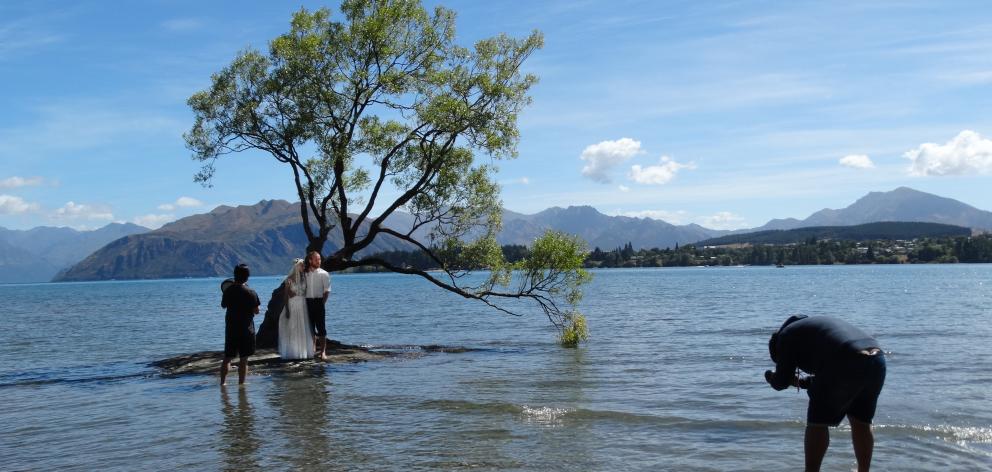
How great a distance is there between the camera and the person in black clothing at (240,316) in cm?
1745

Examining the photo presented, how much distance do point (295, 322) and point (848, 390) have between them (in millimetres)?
16639

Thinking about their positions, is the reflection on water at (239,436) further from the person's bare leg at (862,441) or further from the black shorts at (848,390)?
the person's bare leg at (862,441)

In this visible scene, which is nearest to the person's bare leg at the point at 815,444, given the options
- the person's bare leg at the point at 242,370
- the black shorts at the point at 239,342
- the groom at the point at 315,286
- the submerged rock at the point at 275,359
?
the black shorts at the point at 239,342

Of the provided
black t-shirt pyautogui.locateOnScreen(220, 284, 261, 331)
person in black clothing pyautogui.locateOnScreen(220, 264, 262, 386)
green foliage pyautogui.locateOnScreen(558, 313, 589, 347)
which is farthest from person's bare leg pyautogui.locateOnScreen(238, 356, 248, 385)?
green foliage pyautogui.locateOnScreen(558, 313, 589, 347)

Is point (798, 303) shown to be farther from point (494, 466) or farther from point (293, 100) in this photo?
point (494, 466)

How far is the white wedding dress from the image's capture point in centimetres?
2115

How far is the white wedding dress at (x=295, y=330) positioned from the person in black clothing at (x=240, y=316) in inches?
117

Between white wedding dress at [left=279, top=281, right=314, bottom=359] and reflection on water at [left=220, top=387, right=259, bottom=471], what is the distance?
4610 mm

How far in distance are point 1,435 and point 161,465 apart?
4993 millimetres

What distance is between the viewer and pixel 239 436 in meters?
12.9

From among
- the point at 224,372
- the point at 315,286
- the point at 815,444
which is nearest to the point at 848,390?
the point at 815,444

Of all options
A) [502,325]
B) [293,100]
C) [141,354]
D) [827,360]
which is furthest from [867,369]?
[502,325]

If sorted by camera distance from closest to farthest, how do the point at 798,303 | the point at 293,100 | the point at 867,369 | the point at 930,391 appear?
1. the point at 867,369
2. the point at 930,391
3. the point at 293,100
4. the point at 798,303

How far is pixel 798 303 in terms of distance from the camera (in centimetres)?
6469
